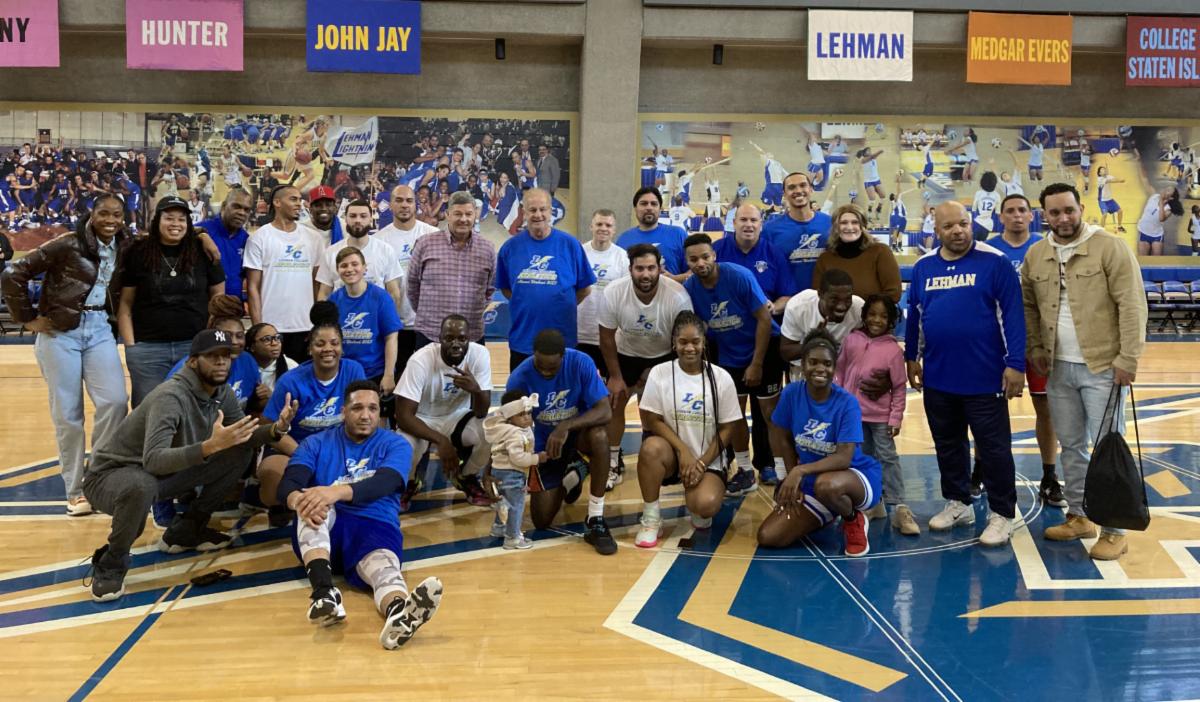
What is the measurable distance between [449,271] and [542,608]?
8.57 ft

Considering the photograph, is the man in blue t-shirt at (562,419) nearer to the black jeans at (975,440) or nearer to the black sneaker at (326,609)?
the black sneaker at (326,609)

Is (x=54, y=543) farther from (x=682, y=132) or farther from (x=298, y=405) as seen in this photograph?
(x=682, y=132)

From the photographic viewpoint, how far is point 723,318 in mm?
5777

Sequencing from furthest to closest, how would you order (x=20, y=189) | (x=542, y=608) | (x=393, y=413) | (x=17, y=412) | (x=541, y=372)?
(x=20, y=189) → (x=17, y=412) → (x=393, y=413) → (x=541, y=372) → (x=542, y=608)

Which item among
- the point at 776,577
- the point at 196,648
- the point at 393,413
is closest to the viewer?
the point at 196,648

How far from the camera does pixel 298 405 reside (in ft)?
16.0

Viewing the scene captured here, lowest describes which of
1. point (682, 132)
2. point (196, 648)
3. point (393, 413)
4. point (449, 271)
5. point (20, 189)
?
point (196, 648)

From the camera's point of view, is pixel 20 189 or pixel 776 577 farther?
pixel 20 189

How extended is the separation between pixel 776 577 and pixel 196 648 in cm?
254

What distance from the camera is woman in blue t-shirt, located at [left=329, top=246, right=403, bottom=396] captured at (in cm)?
569

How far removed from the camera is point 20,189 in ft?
44.9

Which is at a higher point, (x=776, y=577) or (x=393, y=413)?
(x=393, y=413)

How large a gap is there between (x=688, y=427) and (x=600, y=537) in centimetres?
78

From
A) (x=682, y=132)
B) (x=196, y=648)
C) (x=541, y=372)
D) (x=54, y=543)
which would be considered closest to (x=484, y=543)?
(x=541, y=372)
